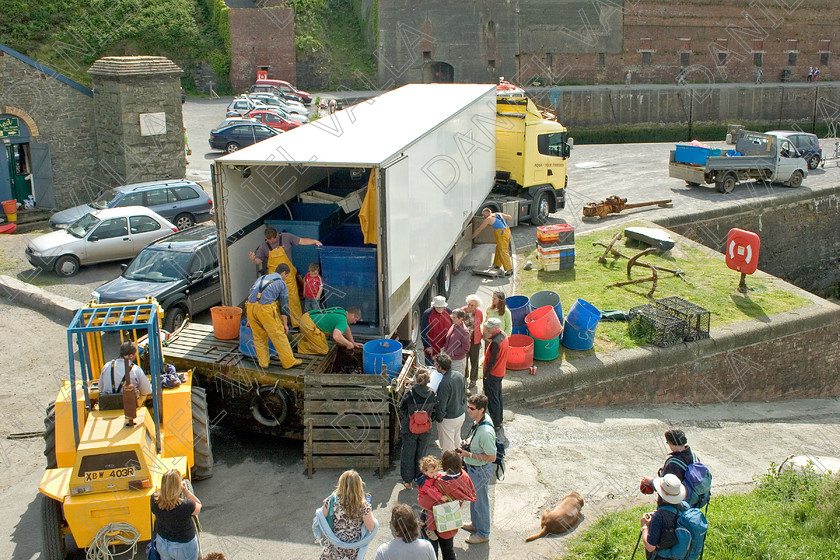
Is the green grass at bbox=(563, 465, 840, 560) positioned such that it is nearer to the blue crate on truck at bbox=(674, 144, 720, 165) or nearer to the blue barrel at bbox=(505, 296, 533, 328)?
the blue barrel at bbox=(505, 296, 533, 328)

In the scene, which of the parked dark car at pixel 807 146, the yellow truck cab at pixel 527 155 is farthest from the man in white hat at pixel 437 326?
the parked dark car at pixel 807 146

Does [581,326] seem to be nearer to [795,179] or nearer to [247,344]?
[247,344]

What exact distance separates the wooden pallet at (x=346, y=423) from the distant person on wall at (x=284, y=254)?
4.78 feet

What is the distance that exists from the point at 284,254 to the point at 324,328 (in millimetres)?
1233

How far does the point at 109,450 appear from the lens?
22.7 ft

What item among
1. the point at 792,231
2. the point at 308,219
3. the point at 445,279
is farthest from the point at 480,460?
the point at 792,231

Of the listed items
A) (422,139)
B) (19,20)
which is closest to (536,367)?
(422,139)

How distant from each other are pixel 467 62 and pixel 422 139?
3705 centimetres

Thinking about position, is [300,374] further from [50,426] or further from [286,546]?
[50,426]

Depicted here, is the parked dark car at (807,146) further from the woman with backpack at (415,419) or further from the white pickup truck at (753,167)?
the woman with backpack at (415,419)

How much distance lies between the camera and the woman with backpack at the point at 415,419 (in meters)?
8.12

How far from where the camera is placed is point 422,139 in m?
11.2

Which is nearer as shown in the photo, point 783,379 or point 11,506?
point 11,506

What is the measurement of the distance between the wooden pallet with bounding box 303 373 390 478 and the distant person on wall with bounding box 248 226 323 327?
1458 mm
